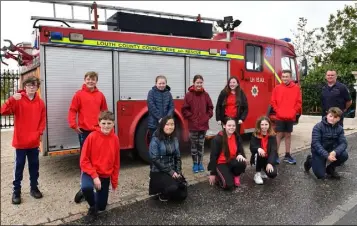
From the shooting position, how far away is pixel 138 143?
596 cm

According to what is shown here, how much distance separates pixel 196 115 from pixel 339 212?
253 cm

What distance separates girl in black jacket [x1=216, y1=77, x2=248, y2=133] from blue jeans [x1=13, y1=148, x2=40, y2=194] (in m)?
3.00

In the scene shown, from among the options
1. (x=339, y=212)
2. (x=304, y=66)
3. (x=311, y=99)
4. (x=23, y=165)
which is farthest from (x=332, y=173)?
(x=311, y=99)

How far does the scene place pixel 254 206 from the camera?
406 centimetres

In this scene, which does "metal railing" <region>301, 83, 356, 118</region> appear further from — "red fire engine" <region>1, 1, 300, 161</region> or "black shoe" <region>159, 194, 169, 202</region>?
"black shoe" <region>159, 194, 169, 202</region>

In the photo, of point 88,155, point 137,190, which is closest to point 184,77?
point 137,190

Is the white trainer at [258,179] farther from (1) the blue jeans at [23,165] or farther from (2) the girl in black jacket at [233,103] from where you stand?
(1) the blue jeans at [23,165]

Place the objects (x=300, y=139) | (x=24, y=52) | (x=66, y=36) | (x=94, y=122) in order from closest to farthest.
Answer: (x=94, y=122) < (x=66, y=36) < (x=24, y=52) < (x=300, y=139)

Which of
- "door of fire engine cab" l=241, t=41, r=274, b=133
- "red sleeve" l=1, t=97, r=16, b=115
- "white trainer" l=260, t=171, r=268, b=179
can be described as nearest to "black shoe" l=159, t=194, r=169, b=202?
"white trainer" l=260, t=171, r=268, b=179

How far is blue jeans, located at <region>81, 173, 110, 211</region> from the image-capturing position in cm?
370

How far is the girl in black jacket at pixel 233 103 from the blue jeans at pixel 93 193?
8.61ft

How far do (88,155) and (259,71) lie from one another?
192 inches

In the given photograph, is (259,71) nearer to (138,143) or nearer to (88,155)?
(138,143)

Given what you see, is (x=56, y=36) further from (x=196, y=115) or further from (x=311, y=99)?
(x=311, y=99)
